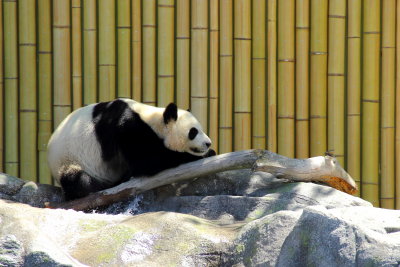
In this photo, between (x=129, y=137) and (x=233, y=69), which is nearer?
(x=129, y=137)

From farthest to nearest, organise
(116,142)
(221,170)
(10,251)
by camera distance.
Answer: (116,142) < (221,170) < (10,251)

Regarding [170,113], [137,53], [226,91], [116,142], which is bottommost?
[116,142]

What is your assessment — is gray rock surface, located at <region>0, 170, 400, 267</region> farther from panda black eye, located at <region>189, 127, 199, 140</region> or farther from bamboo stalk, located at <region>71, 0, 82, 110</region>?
bamboo stalk, located at <region>71, 0, 82, 110</region>

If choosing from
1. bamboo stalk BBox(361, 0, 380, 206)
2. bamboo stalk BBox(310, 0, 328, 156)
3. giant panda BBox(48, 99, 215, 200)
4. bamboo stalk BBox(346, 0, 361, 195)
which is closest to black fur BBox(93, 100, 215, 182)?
giant panda BBox(48, 99, 215, 200)

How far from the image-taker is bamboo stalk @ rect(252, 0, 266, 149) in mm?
6125

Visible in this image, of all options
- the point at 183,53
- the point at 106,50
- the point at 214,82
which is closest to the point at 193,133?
the point at 214,82

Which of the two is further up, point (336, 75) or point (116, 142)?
point (336, 75)

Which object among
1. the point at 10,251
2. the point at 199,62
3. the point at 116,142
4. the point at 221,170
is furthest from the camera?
the point at 199,62

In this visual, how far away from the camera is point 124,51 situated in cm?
615

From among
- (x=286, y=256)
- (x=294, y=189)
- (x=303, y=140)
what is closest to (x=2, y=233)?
(x=286, y=256)

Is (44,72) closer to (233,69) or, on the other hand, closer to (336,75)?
(233,69)

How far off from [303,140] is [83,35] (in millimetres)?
2088

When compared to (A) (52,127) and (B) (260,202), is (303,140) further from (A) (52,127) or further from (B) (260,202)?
(A) (52,127)

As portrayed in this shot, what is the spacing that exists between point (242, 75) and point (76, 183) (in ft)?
6.10
